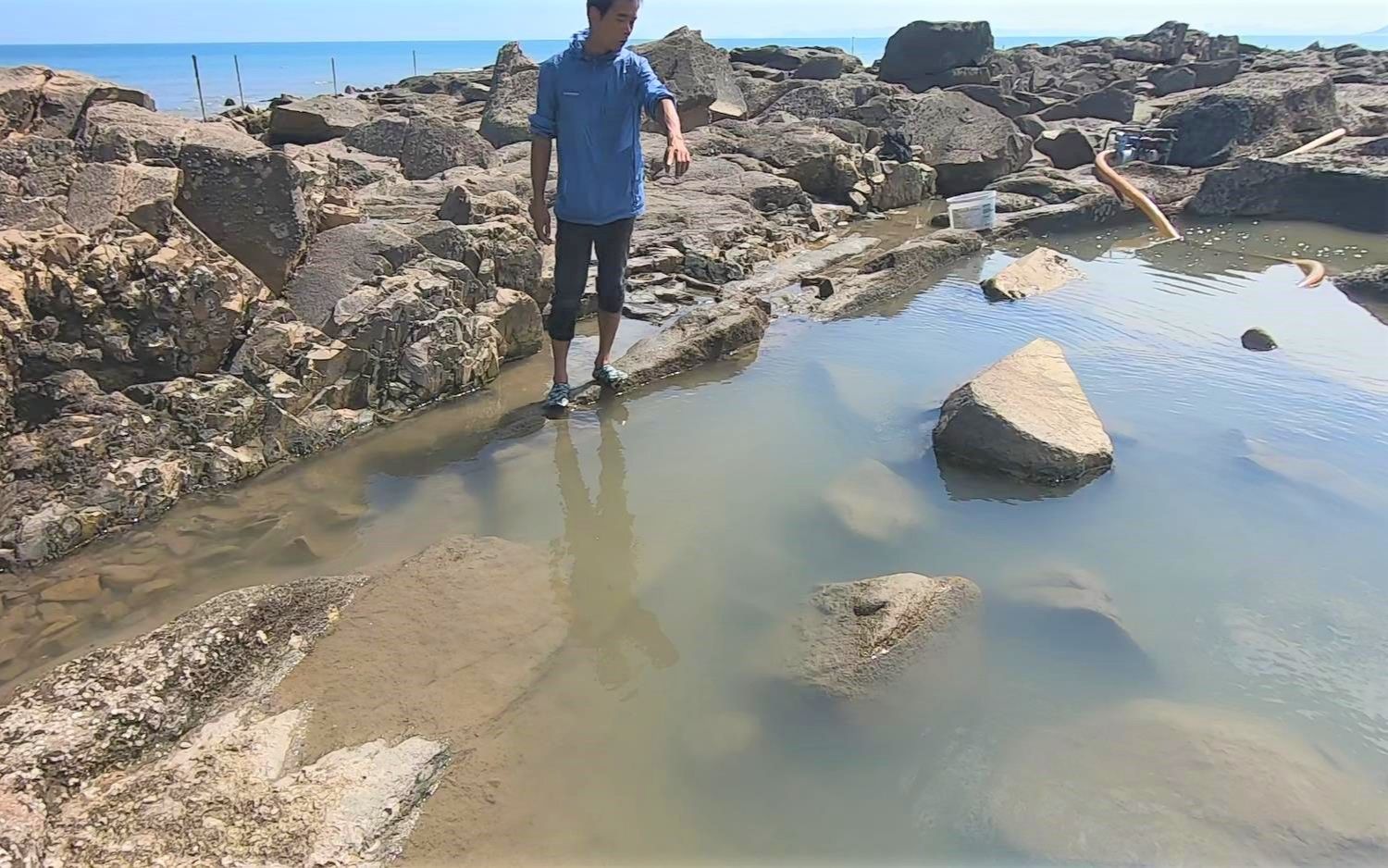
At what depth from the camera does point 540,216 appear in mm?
4352

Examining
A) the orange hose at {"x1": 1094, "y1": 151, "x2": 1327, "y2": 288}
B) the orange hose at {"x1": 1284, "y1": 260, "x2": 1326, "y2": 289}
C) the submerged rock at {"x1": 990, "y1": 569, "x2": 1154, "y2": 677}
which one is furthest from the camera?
the orange hose at {"x1": 1094, "y1": 151, "x2": 1327, "y2": 288}

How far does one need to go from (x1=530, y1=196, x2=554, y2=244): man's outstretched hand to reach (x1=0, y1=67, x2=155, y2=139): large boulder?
267 centimetres

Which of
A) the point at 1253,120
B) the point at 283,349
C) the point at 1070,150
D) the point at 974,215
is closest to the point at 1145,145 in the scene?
the point at 1070,150

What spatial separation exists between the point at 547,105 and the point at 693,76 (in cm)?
1025

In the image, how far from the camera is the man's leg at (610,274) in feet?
14.4

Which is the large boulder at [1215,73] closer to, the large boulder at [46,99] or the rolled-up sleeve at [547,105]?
the rolled-up sleeve at [547,105]

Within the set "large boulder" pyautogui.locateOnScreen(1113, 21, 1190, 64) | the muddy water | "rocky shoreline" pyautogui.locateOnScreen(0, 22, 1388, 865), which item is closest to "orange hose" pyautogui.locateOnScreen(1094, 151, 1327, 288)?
"rocky shoreline" pyautogui.locateOnScreen(0, 22, 1388, 865)

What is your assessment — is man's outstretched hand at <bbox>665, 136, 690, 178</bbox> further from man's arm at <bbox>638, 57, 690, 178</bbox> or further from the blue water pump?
the blue water pump

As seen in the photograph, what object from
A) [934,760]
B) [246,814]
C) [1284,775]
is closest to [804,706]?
[934,760]

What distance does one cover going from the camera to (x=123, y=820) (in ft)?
6.42

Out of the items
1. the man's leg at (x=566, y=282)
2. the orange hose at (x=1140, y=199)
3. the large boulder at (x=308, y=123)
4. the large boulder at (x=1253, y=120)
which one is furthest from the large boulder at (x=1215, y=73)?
the man's leg at (x=566, y=282)

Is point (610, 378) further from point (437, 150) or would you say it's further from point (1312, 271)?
point (1312, 271)

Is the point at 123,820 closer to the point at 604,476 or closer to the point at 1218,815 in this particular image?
the point at 604,476

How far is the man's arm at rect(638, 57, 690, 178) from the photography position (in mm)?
3986
